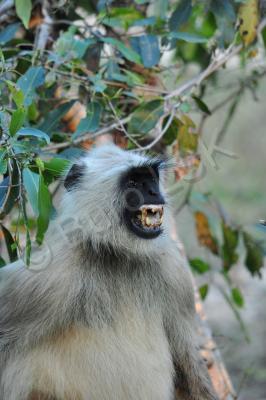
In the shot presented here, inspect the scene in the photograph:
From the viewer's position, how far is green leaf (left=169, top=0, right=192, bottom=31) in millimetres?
5270

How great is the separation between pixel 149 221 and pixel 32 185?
698mm

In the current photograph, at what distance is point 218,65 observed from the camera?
563cm

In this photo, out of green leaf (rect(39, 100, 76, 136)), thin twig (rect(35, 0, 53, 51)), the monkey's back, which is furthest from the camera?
thin twig (rect(35, 0, 53, 51))

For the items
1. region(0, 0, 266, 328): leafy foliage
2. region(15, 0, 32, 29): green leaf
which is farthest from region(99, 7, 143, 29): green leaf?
region(15, 0, 32, 29): green leaf

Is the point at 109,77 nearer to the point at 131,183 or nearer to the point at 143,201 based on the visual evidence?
the point at 131,183

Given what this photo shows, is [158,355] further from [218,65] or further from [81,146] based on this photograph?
[218,65]

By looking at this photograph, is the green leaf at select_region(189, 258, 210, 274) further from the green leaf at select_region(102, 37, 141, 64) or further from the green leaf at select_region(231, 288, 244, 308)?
the green leaf at select_region(102, 37, 141, 64)

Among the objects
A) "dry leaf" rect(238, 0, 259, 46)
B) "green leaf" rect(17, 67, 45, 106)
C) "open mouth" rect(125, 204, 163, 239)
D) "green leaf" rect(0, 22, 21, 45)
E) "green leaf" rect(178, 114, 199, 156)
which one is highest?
"green leaf" rect(0, 22, 21, 45)

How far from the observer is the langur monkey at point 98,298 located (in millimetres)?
4125

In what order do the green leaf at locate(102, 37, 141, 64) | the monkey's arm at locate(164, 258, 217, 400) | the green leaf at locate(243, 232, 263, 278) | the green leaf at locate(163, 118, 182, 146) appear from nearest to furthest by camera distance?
the monkey's arm at locate(164, 258, 217, 400) < the green leaf at locate(102, 37, 141, 64) < the green leaf at locate(163, 118, 182, 146) < the green leaf at locate(243, 232, 263, 278)

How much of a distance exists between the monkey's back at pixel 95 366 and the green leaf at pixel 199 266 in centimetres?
209

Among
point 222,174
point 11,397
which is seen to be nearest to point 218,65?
point 11,397

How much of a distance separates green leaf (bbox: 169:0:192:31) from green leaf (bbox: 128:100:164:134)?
21.0 inches

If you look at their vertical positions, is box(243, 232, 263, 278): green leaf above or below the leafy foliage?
below
